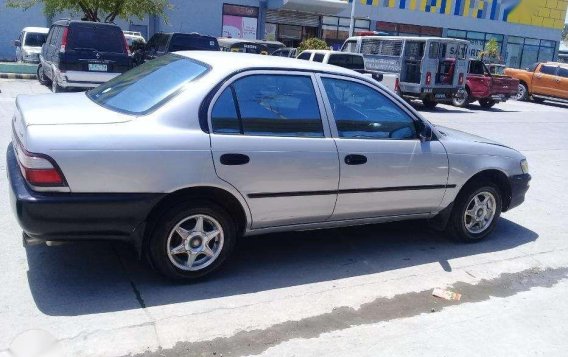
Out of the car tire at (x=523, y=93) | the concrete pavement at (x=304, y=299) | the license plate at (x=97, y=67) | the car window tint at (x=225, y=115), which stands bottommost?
the concrete pavement at (x=304, y=299)

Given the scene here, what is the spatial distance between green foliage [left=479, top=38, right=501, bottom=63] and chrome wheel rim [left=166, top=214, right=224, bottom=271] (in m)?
32.3

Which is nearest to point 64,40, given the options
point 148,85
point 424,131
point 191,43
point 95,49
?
point 95,49

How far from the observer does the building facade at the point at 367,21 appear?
29328mm

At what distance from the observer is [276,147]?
4051 millimetres

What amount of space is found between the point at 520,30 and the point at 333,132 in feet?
136

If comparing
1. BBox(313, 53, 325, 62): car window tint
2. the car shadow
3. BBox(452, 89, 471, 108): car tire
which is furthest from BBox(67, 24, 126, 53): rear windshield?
BBox(452, 89, 471, 108): car tire

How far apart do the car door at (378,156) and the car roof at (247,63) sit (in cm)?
14

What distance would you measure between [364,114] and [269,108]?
2.92 feet

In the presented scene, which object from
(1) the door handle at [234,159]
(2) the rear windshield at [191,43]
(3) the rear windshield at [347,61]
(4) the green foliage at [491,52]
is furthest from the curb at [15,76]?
(4) the green foliage at [491,52]

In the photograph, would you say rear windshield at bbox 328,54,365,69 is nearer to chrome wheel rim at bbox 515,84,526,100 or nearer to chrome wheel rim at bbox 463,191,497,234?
chrome wheel rim at bbox 515,84,526,100

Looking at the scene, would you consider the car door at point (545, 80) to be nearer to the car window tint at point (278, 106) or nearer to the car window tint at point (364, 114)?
the car window tint at point (364, 114)

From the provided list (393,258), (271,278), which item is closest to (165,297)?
(271,278)

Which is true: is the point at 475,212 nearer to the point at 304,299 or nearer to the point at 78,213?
the point at 304,299

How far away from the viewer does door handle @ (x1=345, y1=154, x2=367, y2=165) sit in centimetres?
434
